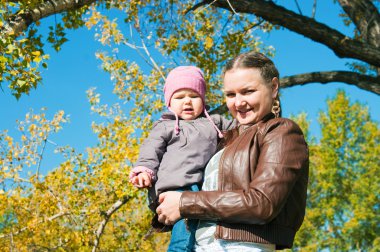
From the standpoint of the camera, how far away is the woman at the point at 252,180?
2078 mm

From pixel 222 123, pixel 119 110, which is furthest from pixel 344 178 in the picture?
pixel 222 123

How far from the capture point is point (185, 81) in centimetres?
306

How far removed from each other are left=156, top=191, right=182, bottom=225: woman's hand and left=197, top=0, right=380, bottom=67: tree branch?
6532mm

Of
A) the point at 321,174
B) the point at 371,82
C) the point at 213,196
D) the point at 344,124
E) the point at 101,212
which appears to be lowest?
the point at 213,196

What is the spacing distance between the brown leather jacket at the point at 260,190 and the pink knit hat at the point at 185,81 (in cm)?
85

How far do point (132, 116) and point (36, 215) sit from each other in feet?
9.90

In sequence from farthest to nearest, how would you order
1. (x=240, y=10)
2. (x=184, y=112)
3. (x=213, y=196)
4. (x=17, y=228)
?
(x=17, y=228), (x=240, y=10), (x=184, y=112), (x=213, y=196)

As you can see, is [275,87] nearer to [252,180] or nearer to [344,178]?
[252,180]

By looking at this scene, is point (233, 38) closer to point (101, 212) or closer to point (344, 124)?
point (101, 212)

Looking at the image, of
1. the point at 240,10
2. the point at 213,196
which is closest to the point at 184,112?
the point at 213,196

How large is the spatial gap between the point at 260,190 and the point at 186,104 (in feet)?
3.64

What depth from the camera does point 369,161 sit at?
89.8ft

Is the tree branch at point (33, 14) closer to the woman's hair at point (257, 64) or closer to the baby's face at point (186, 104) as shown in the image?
the baby's face at point (186, 104)

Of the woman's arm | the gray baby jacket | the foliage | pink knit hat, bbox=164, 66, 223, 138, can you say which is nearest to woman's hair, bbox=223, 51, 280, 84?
the woman's arm
